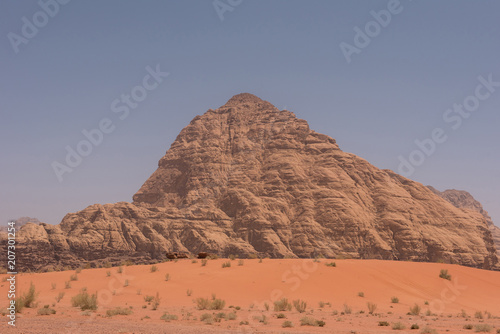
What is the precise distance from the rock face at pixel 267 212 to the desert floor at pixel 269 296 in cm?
4261

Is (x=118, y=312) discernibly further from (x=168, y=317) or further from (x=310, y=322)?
(x=310, y=322)

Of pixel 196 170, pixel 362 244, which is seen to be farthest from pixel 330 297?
pixel 196 170

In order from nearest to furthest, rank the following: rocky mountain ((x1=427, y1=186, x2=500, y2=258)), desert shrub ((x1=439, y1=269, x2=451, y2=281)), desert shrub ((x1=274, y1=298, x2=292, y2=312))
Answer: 1. desert shrub ((x1=274, y1=298, x2=292, y2=312))
2. desert shrub ((x1=439, y1=269, x2=451, y2=281))
3. rocky mountain ((x1=427, y1=186, x2=500, y2=258))

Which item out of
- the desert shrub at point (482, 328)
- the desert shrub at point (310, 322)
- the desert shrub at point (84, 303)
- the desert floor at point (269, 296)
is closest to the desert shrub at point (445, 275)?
the desert floor at point (269, 296)

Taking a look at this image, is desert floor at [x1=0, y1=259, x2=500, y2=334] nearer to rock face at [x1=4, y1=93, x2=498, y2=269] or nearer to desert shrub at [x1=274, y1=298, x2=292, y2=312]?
desert shrub at [x1=274, y1=298, x2=292, y2=312]

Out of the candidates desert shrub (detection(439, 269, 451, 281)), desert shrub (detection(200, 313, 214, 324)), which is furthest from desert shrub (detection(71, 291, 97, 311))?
desert shrub (detection(439, 269, 451, 281))

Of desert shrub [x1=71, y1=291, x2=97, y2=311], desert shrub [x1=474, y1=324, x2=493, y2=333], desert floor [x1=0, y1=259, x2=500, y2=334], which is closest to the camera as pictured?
desert floor [x1=0, y1=259, x2=500, y2=334]

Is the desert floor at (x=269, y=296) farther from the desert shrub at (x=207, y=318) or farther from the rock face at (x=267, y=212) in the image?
the rock face at (x=267, y=212)

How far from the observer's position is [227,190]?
9006 cm

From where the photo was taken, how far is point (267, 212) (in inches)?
3243

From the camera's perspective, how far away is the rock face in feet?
236

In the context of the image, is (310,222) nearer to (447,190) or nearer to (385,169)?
(385,169)

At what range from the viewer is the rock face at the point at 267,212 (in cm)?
7206

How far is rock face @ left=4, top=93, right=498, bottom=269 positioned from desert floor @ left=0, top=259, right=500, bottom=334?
42.6 m
